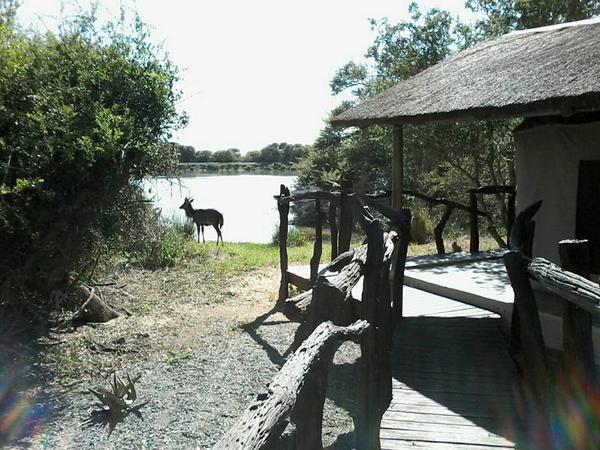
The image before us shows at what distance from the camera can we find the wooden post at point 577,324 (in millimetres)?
2854

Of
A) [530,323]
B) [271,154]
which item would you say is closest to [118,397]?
[530,323]

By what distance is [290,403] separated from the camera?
6.29 ft

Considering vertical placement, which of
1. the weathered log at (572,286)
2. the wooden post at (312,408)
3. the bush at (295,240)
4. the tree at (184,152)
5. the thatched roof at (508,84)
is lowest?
the bush at (295,240)

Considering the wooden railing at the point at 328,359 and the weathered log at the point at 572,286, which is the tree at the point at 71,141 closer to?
the wooden railing at the point at 328,359

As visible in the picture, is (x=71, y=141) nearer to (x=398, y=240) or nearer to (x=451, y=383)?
(x=398, y=240)

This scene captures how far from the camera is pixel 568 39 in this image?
699cm

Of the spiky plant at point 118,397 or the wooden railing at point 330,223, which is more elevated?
the wooden railing at point 330,223

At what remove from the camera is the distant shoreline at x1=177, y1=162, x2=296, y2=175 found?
28.6ft

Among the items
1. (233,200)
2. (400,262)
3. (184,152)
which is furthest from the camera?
(233,200)

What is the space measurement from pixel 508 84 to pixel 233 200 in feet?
86.6

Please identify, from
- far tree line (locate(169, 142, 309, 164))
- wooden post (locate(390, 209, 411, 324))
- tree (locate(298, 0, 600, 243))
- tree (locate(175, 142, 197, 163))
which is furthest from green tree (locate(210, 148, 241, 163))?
wooden post (locate(390, 209, 411, 324))

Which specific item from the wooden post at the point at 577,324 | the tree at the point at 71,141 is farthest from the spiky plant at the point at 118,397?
the wooden post at the point at 577,324

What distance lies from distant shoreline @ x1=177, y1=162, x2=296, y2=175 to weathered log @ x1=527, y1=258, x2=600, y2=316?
239 inches

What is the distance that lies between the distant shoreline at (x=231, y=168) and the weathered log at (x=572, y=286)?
6.06 metres
